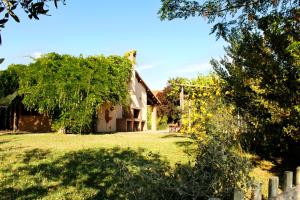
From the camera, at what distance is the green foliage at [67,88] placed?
945 inches

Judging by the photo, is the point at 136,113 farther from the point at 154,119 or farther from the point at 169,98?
the point at 169,98

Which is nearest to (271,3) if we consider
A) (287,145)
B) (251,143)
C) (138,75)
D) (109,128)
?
(287,145)

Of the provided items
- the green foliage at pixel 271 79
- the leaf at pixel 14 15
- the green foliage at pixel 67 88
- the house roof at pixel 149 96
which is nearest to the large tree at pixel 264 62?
the green foliage at pixel 271 79

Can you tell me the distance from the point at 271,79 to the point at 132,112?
25.3 meters

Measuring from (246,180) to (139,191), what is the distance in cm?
119

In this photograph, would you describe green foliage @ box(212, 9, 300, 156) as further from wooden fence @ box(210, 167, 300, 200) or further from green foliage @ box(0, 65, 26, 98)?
green foliage @ box(0, 65, 26, 98)

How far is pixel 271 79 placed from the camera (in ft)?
28.2

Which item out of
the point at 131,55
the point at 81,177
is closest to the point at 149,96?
the point at 131,55

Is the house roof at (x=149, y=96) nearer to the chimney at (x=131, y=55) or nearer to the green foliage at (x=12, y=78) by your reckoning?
the chimney at (x=131, y=55)

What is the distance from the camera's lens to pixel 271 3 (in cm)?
620

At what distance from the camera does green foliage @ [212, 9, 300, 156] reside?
25.7 feet

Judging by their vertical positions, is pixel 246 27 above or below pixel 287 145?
above

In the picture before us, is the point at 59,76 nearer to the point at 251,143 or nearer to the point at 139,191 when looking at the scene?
the point at 251,143

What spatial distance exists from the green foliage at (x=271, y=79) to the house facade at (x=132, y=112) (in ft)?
62.6
